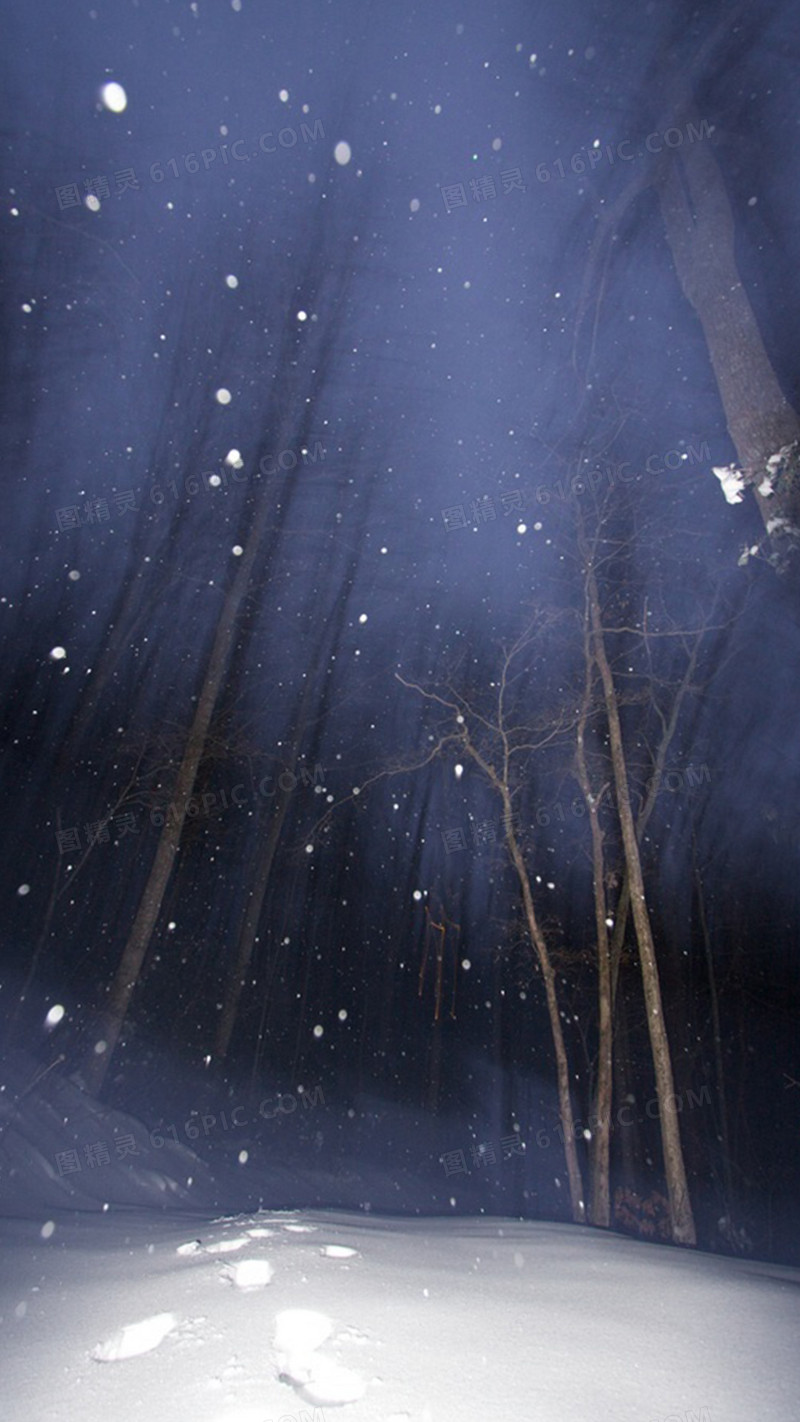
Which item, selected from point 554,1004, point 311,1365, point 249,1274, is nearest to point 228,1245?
point 249,1274

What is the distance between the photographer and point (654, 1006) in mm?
9180

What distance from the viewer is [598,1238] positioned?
4.66 meters

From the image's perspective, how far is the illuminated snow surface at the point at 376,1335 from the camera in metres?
1.77

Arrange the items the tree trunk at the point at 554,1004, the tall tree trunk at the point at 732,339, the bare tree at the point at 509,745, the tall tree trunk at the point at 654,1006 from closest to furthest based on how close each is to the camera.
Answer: the tall tree trunk at the point at 732,339 < the tall tree trunk at the point at 654,1006 < the tree trunk at the point at 554,1004 < the bare tree at the point at 509,745

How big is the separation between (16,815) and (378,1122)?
18870 mm

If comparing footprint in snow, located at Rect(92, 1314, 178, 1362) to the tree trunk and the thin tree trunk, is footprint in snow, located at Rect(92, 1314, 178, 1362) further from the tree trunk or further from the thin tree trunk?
the tree trunk

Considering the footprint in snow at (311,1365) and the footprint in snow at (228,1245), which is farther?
the footprint in snow at (228,1245)

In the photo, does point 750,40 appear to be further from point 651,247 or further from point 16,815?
point 16,815

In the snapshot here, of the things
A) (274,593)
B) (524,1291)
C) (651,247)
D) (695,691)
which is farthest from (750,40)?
(274,593)

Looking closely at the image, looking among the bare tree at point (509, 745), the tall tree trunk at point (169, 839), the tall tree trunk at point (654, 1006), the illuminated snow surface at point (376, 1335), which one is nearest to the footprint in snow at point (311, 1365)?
the illuminated snow surface at point (376, 1335)

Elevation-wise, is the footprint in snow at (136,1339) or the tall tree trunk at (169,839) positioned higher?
the tall tree trunk at (169,839)

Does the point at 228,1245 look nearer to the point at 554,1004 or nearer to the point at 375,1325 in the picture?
the point at 375,1325

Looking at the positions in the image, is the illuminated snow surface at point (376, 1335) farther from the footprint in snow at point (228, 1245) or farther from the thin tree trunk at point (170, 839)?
the thin tree trunk at point (170, 839)

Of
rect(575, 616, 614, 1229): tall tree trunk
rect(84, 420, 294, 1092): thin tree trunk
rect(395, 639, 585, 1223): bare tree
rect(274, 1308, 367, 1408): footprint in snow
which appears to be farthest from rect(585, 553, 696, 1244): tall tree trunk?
rect(274, 1308, 367, 1408): footprint in snow
